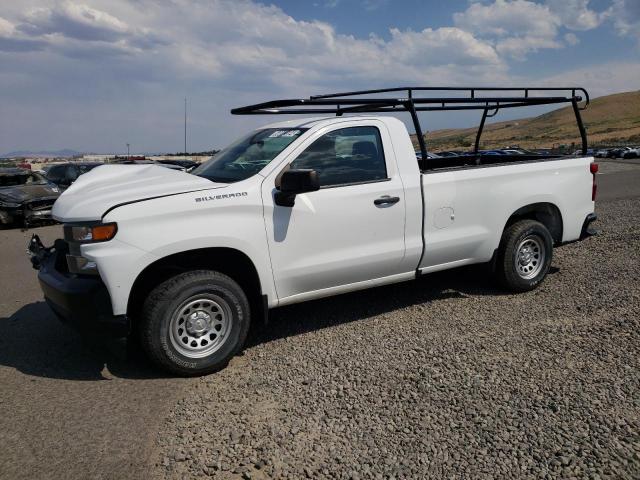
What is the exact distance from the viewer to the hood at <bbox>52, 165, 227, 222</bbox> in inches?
150

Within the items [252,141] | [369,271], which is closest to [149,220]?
[252,141]

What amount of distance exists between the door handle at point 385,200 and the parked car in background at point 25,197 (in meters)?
11.5

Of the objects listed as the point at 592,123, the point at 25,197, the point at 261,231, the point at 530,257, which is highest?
the point at 592,123

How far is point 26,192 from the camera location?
1362 cm

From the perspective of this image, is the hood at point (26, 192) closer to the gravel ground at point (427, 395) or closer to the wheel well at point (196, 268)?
the gravel ground at point (427, 395)

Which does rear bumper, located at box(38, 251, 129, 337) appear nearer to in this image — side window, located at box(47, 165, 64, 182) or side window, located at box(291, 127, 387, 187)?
side window, located at box(291, 127, 387, 187)

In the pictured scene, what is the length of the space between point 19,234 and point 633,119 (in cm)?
13281

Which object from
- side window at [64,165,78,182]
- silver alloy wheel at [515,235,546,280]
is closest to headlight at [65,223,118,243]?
silver alloy wheel at [515,235,546,280]

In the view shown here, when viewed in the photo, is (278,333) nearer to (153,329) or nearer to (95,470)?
(153,329)

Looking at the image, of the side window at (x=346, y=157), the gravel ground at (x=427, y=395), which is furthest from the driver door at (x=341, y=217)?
the gravel ground at (x=427, y=395)

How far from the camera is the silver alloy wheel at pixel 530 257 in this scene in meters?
5.86

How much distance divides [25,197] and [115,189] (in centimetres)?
1101

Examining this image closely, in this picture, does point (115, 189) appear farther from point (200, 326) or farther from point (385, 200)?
point (385, 200)

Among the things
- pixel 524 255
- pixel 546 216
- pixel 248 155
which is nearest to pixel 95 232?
pixel 248 155
